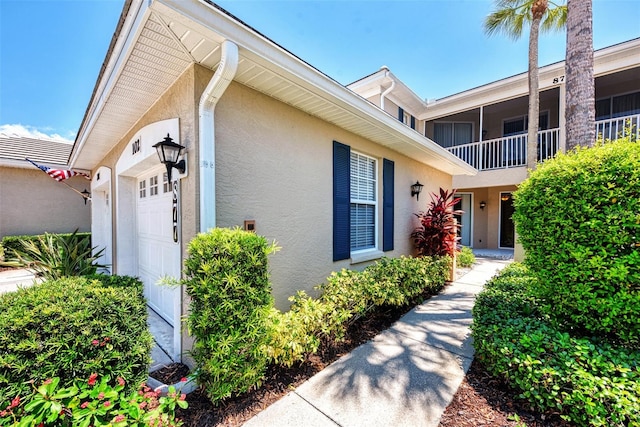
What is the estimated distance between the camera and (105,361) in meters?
2.03

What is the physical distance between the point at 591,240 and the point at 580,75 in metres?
3.94

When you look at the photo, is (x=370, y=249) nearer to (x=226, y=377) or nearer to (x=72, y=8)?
(x=226, y=377)

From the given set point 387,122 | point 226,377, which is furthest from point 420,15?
point 226,377

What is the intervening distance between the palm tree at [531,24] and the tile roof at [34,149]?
16.9m

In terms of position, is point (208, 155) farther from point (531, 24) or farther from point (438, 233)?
Answer: point (531, 24)

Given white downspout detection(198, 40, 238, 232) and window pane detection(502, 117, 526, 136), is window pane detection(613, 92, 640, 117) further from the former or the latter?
white downspout detection(198, 40, 238, 232)

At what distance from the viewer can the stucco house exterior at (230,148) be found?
267 centimetres

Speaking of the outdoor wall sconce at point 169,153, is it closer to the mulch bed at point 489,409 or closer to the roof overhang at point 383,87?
the mulch bed at point 489,409

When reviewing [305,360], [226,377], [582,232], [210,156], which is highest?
[210,156]

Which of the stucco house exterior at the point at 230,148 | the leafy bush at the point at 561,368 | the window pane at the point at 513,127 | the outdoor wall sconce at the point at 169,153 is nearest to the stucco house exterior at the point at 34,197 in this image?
the stucco house exterior at the point at 230,148

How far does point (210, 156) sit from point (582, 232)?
3.87 meters

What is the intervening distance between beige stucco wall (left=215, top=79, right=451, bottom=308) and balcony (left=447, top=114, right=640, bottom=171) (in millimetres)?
8637

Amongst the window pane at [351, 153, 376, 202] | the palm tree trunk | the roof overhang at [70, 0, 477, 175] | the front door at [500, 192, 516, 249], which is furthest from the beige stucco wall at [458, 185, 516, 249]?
the roof overhang at [70, 0, 477, 175]

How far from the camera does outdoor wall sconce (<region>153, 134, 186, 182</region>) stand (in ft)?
9.46
